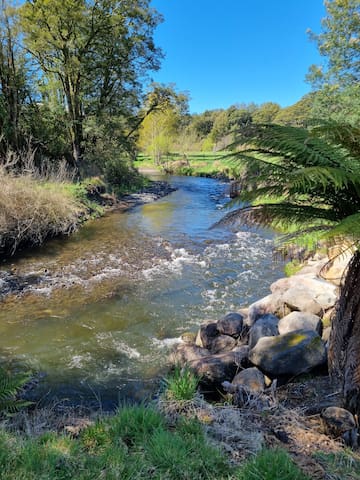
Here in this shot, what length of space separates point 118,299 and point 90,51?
1408cm

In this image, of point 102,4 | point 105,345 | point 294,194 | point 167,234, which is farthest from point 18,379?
point 102,4

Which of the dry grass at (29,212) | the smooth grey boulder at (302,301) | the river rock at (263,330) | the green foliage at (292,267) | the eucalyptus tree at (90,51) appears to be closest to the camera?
the river rock at (263,330)

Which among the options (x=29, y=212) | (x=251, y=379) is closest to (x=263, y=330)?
(x=251, y=379)

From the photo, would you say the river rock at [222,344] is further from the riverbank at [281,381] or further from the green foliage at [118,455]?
the green foliage at [118,455]

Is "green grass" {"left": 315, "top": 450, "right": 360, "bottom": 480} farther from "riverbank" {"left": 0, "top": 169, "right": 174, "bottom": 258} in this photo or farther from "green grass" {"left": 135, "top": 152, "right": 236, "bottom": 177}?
"green grass" {"left": 135, "top": 152, "right": 236, "bottom": 177}

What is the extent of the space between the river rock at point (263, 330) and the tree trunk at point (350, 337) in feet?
5.16

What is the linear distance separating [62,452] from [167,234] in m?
8.63

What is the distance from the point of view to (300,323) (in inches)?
160

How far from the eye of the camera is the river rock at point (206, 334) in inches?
180

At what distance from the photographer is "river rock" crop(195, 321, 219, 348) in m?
4.56

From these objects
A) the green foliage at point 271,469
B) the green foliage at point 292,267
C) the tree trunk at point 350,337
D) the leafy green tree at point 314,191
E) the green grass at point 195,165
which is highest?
the green grass at point 195,165

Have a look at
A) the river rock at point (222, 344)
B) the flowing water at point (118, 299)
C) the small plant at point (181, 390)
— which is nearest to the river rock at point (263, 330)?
the river rock at point (222, 344)

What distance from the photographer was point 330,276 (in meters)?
5.53

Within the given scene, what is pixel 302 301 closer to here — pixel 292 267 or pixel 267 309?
Result: pixel 267 309
